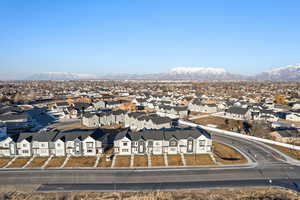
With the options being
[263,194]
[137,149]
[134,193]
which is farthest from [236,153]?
[134,193]

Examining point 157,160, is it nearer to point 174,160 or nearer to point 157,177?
point 174,160

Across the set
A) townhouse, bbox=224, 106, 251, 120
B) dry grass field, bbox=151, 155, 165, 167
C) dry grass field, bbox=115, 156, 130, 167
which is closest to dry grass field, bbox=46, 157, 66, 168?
dry grass field, bbox=115, 156, 130, 167

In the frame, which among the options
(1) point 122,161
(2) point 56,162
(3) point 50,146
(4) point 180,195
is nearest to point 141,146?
(1) point 122,161

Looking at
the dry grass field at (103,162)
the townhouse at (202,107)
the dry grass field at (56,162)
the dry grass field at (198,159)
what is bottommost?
the dry grass field at (56,162)

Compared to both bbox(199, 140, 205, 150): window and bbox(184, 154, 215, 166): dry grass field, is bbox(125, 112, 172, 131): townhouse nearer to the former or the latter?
bbox(199, 140, 205, 150): window

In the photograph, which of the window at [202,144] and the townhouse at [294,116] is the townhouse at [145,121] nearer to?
the window at [202,144]

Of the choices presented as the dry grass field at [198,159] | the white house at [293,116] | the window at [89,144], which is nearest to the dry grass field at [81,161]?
the window at [89,144]
